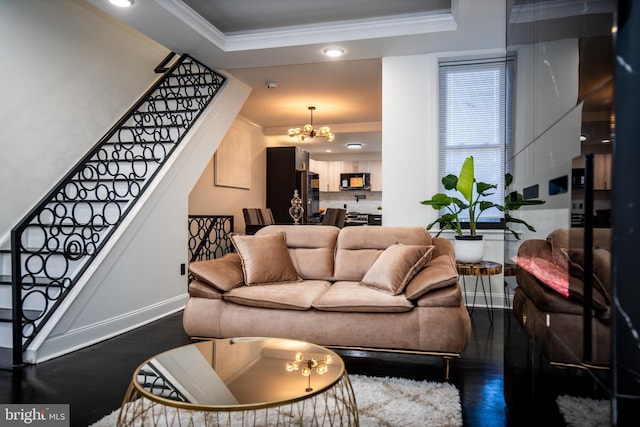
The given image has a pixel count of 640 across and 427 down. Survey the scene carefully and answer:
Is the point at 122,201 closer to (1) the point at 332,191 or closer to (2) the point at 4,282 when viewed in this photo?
(2) the point at 4,282

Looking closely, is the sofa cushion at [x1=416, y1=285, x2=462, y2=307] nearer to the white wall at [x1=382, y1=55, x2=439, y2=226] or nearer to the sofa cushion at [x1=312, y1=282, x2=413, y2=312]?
the sofa cushion at [x1=312, y1=282, x2=413, y2=312]

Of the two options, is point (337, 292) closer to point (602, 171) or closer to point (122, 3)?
point (602, 171)

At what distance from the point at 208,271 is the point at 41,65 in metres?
2.68

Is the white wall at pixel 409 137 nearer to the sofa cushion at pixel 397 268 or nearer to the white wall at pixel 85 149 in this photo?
the sofa cushion at pixel 397 268

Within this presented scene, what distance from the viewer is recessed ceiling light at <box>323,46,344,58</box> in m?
4.47

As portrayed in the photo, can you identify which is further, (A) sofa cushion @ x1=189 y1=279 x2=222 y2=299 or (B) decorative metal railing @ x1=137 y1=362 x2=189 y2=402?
(A) sofa cushion @ x1=189 y1=279 x2=222 y2=299

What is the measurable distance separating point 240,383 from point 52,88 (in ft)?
12.4

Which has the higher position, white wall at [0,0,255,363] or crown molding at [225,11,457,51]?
crown molding at [225,11,457,51]

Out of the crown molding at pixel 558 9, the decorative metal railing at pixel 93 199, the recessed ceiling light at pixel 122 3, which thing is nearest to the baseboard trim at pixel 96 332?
the decorative metal railing at pixel 93 199

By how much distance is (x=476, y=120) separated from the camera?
453 cm

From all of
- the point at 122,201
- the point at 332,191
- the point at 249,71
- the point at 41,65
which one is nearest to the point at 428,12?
the point at 249,71

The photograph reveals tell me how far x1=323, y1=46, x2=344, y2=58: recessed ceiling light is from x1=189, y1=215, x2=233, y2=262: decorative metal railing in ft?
9.28

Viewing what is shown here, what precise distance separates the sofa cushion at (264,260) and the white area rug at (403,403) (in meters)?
1.02

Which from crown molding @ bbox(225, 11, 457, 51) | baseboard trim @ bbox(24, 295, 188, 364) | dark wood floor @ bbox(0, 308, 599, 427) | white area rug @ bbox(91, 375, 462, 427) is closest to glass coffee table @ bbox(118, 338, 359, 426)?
white area rug @ bbox(91, 375, 462, 427)
